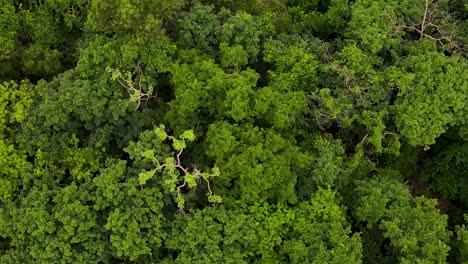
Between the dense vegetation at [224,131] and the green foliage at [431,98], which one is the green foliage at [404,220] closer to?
the dense vegetation at [224,131]

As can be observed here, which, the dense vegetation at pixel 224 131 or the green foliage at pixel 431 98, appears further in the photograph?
the green foliage at pixel 431 98

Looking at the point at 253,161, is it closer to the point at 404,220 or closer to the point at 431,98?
the point at 404,220

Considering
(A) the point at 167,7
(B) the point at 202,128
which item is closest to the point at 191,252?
(B) the point at 202,128

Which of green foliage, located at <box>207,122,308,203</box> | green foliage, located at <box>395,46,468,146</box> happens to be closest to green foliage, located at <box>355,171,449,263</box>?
green foliage, located at <box>395,46,468,146</box>

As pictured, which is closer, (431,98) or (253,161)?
(253,161)

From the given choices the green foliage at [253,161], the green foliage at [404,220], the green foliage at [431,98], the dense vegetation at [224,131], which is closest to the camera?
the green foliage at [253,161]

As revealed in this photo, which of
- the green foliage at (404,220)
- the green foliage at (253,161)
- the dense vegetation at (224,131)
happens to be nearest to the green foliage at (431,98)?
the dense vegetation at (224,131)

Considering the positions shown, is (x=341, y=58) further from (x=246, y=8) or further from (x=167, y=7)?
(x=167, y=7)

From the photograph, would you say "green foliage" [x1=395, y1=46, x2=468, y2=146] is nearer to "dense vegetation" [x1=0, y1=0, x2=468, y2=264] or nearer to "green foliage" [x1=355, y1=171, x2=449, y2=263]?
"dense vegetation" [x1=0, y1=0, x2=468, y2=264]

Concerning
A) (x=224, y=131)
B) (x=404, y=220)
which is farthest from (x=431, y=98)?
(x=224, y=131)

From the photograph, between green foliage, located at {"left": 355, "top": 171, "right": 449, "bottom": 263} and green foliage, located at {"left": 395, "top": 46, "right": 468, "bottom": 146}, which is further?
green foliage, located at {"left": 395, "top": 46, "right": 468, "bottom": 146}
